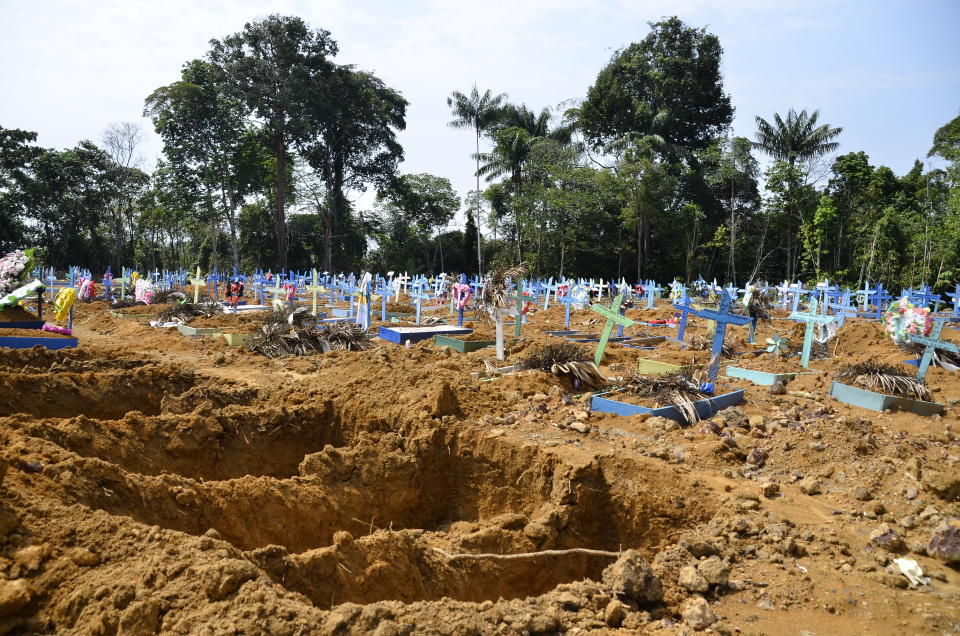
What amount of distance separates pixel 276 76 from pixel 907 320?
35.7 metres

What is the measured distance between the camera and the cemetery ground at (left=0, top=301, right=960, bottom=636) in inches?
121

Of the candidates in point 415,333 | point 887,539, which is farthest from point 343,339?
point 887,539

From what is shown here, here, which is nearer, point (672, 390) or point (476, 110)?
point (672, 390)

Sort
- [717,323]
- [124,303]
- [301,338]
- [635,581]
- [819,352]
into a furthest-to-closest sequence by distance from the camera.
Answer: [124,303] → [301,338] → [819,352] → [717,323] → [635,581]

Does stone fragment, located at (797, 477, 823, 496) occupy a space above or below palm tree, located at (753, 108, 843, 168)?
below

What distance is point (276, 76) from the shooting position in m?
35.7

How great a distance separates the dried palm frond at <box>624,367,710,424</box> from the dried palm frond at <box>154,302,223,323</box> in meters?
12.8

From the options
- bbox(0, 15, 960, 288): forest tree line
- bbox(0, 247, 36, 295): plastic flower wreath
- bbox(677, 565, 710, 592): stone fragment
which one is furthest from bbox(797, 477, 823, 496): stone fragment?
bbox(0, 15, 960, 288): forest tree line

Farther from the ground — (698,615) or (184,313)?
(184,313)

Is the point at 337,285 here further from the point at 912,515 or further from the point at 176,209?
the point at 912,515

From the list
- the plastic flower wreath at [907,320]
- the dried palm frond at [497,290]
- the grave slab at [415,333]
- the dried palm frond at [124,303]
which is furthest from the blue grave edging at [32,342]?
the plastic flower wreath at [907,320]

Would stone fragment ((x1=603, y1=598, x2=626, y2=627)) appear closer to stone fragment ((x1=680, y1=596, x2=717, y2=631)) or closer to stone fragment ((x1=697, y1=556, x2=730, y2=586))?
stone fragment ((x1=680, y1=596, x2=717, y2=631))

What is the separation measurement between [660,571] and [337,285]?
81.2 feet

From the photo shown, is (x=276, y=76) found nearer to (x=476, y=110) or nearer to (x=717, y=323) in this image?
(x=476, y=110)
